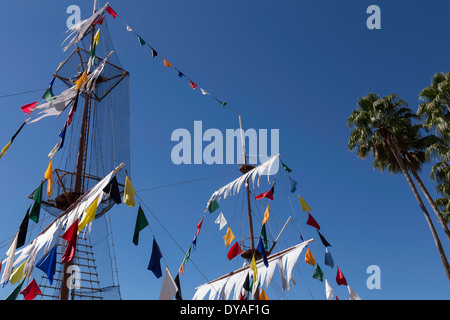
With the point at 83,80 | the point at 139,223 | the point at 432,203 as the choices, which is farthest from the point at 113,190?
the point at 432,203

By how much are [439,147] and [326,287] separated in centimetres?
1085

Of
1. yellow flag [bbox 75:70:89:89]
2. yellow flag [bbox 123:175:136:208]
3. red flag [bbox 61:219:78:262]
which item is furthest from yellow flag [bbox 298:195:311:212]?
red flag [bbox 61:219:78:262]

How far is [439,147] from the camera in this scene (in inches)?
801

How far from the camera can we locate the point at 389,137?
74.9 feet

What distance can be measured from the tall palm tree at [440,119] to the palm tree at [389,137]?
1538 mm

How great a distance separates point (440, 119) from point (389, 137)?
4.06 m

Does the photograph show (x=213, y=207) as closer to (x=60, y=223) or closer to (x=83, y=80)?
(x=60, y=223)

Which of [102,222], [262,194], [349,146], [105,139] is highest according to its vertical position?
[349,146]

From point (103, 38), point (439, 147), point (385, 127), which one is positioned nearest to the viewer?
point (103, 38)

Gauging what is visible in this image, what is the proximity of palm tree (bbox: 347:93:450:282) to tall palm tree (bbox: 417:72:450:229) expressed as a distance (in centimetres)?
154

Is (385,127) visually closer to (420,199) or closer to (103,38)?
(420,199)
